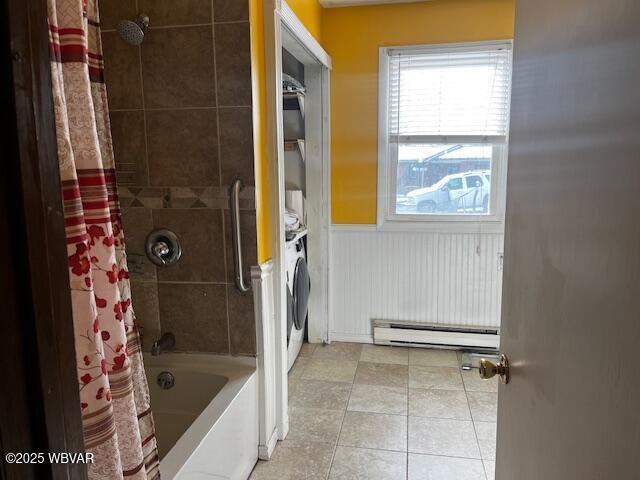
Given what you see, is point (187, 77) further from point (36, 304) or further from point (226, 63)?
point (36, 304)

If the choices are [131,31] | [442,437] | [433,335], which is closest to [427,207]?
[433,335]

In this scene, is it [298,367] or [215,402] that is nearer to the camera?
[215,402]

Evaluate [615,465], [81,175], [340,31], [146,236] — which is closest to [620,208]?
[615,465]

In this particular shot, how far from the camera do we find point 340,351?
3.56 meters

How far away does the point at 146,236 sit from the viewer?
2223 mm

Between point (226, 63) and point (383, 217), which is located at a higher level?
point (226, 63)

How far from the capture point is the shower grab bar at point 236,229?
2.05 meters

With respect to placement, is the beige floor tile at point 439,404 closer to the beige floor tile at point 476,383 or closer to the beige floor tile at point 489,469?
the beige floor tile at point 476,383

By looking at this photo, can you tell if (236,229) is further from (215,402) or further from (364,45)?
(364,45)

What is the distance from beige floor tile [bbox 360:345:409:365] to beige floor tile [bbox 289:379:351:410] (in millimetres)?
452

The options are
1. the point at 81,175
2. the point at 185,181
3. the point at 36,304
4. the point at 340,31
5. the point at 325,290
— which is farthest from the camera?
the point at 325,290

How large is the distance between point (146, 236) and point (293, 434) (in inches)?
49.8

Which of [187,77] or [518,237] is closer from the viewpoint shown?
[518,237]

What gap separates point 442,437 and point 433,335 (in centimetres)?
115
